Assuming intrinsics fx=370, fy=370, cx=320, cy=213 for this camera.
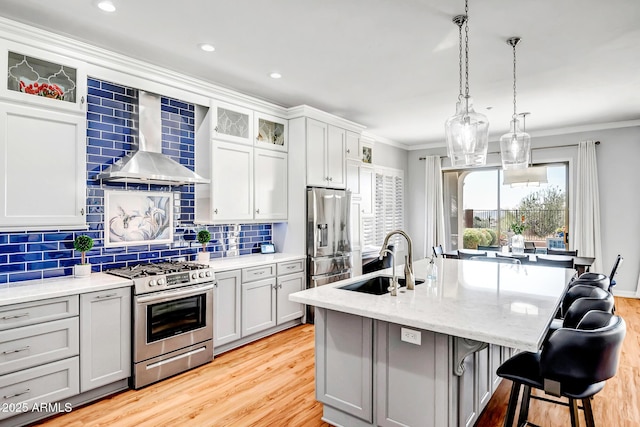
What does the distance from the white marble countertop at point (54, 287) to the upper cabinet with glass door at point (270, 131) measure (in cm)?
224

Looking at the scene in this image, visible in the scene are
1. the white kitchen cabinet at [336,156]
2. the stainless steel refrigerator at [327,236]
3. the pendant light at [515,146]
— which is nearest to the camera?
the pendant light at [515,146]

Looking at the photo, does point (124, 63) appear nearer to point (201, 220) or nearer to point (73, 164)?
point (73, 164)

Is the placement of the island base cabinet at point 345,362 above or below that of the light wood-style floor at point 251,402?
above

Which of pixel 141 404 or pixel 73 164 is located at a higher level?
pixel 73 164

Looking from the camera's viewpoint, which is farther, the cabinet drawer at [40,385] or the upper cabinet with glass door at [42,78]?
the upper cabinet with glass door at [42,78]

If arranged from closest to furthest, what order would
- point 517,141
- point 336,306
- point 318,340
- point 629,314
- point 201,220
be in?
point 336,306 < point 318,340 < point 517,141 < point 201,220 < point 629,314

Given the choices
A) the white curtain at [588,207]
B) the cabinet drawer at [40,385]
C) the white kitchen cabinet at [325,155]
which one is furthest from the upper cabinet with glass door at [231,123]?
the white curtain at [588,207]

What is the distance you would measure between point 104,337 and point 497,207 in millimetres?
6775

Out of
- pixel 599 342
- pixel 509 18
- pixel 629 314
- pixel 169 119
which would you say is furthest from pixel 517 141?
pixel 169 119

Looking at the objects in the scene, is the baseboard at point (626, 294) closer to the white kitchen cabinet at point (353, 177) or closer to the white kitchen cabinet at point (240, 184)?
the white kitchen cabinet at point (353, 177)

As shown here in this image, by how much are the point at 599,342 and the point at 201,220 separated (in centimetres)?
351

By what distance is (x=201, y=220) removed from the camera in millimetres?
4016

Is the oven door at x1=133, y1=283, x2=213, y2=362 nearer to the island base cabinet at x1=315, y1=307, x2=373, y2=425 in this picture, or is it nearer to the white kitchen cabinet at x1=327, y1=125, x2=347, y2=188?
A: the island base cabinet at x1=315, y1=307, x2=373, y2=425

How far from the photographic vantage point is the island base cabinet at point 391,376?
6.42 feet
